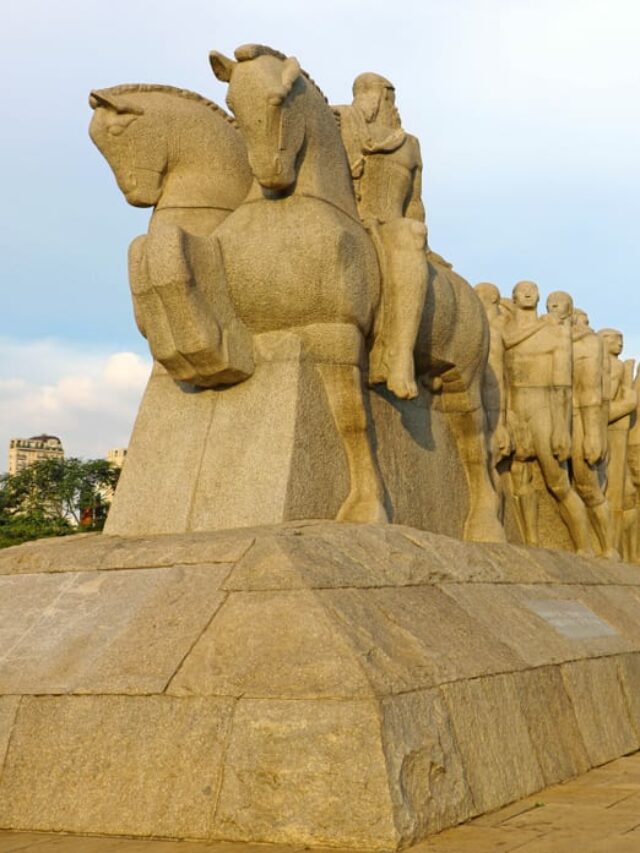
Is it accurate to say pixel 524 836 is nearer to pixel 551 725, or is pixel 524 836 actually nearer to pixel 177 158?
pixel 551 725

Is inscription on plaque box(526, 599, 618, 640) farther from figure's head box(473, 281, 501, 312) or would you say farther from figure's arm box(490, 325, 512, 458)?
figure's head box(473, 281, 501, 312)

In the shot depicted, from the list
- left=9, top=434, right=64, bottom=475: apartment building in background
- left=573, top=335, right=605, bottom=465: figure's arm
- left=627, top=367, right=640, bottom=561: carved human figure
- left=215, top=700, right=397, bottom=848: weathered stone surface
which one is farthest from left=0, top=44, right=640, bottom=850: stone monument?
left=9, top=434, right=64, bottom=475: apartment building in background

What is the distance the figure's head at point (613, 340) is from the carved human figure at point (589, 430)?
2.88m

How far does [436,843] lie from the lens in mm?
4844

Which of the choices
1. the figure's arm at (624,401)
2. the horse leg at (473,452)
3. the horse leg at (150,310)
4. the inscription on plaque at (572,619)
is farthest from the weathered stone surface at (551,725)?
the figure's arm at (624,401)

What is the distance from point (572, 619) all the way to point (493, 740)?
2320mm

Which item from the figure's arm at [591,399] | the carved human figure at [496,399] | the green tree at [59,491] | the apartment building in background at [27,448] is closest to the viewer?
the carved human figure at [496,399]

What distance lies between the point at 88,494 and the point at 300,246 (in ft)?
134

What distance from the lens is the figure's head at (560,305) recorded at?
13.5 m

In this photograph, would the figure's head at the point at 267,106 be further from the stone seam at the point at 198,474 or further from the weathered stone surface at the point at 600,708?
the weathered stone surface at the point at 600,708

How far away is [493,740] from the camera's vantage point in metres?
5.72

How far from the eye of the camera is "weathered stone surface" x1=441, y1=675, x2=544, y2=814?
5.45 meters

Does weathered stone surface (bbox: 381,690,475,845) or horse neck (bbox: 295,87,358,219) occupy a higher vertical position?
horse neck (bbox: 295,87,358,219)

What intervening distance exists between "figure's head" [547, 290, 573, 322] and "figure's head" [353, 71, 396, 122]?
4446 millimetres
